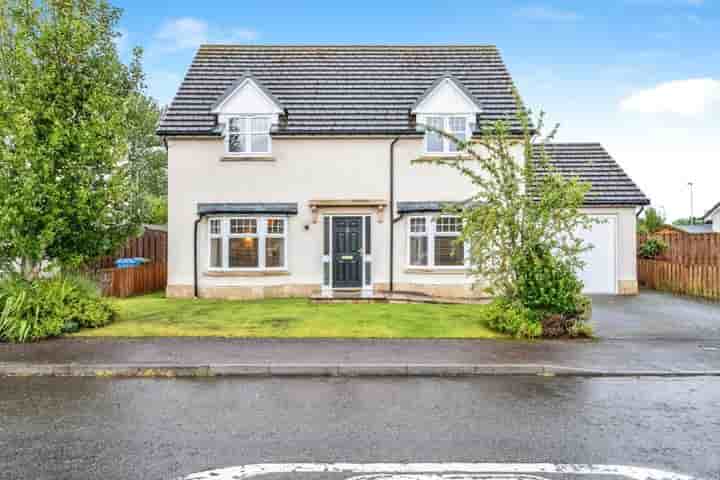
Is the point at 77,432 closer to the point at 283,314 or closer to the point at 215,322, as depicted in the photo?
the point at 215,322

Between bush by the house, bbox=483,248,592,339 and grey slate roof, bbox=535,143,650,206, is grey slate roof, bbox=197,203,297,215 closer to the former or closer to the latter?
bush by the house, bbox=483,248,592,339

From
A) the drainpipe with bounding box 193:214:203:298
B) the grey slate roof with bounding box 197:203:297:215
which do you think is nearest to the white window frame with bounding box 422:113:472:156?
the grey slate roof with bounding box 197:203:297:215

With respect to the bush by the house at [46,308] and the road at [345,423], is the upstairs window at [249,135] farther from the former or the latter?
the road at [345,423]

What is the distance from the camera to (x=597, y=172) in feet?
63.9

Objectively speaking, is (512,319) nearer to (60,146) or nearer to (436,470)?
(436,470)

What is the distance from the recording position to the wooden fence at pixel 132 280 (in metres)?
15.8

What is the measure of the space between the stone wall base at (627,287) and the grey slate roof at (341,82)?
740cm

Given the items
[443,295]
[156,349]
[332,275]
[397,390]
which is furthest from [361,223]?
[397,390]

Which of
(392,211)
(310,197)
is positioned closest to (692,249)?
(392,211)

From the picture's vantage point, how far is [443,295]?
16.3 metres

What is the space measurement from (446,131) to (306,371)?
1146 cm

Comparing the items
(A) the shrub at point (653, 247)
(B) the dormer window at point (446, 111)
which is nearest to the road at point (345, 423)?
(B) the dormer window at point (446, 111)

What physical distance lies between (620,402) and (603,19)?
17.5 meters

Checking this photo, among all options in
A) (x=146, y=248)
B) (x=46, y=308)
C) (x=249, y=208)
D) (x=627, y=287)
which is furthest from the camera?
(x=146, y=248)
